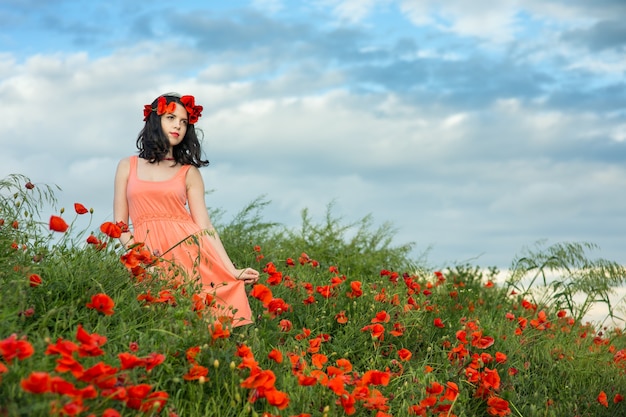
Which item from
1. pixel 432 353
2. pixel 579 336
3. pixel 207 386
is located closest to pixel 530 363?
pixel 432 353

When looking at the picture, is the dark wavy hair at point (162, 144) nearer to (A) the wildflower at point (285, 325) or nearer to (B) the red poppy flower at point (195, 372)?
(A) the wildflower at point (285, 325)

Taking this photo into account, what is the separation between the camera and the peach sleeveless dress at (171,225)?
4.72 metres

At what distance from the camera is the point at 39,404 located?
2363mm

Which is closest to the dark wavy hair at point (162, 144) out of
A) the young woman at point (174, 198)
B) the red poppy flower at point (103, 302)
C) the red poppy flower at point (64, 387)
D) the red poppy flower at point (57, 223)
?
the young woman at point (174, 198)

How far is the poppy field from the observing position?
8.84ft

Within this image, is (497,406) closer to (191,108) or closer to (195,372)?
(195,372)

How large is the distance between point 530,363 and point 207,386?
2.66 m

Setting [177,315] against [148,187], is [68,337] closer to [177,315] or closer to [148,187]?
[177,315]

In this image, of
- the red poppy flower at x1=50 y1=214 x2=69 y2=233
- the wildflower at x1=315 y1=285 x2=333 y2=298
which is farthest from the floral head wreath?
the red poppy flower at x1=50 y1=214 x2=69 y2=233

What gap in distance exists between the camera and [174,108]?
17.3 ft

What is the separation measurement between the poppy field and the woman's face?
108 centimetres

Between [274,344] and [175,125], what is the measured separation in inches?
72.6

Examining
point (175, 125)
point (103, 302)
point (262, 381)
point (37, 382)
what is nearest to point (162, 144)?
point (175, 125)

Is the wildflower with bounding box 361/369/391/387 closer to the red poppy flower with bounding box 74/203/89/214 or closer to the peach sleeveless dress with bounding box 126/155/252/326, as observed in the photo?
the peach sleeveless dress with bounding box 126/155/252/326
